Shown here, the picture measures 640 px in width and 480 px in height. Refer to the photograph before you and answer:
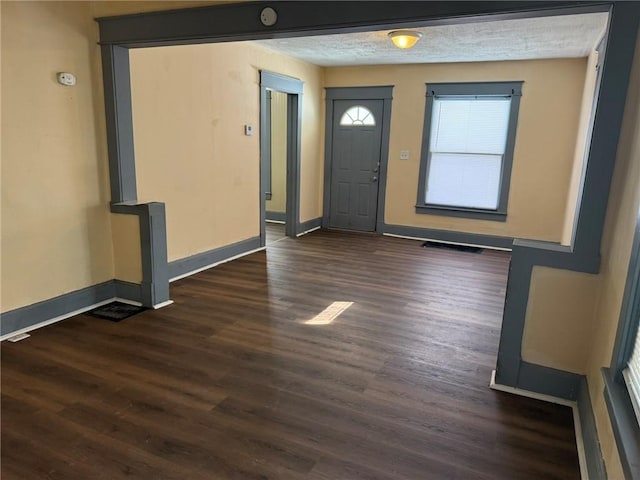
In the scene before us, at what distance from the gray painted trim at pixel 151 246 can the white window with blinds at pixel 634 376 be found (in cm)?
334

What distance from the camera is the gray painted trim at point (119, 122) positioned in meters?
3.56

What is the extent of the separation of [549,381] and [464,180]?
4.39 m

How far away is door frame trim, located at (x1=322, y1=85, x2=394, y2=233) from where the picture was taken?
6.72 meters

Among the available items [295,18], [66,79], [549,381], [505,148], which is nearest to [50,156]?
[66,79]

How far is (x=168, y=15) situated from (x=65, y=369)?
2.60 m

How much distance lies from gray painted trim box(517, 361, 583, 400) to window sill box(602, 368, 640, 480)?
709mm

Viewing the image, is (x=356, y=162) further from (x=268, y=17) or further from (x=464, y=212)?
(x=268, y=17)

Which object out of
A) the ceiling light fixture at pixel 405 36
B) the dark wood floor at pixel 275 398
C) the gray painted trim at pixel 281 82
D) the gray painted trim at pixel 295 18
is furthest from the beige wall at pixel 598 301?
the gray painted trim at pixel 281 82

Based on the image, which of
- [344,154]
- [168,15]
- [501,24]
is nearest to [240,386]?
[168,15]

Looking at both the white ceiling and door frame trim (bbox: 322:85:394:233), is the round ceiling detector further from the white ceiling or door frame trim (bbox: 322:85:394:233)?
door frame trim (bbox: 322:85:394:233)

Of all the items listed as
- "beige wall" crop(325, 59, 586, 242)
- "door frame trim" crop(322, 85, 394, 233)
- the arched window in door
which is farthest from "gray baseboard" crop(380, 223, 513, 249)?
the arched window in door

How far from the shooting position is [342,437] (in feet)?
7.17

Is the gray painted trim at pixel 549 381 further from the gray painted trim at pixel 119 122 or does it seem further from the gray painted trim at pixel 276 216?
the gray painted trim at pixel 276 216

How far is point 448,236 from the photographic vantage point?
6637 millimetres
